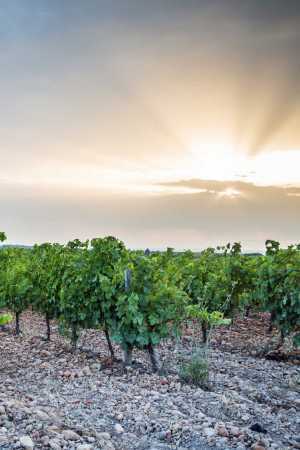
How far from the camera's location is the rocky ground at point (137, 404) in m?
6.14

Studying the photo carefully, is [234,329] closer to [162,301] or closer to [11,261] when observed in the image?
[162,301]

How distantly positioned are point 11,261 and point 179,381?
11361mm

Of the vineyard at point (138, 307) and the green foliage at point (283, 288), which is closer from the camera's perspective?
the vineyard at point (138, 307)

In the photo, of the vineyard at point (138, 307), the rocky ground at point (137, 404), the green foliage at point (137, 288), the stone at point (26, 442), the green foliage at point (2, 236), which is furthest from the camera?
the green foliage at point (2, 236)

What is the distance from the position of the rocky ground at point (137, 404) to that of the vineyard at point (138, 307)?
52mm

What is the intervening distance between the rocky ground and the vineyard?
52 millimetres

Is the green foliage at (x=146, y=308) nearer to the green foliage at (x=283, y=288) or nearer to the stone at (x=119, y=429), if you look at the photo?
the stone at (x=119, y=429)

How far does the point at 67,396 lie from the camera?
8.09 meters

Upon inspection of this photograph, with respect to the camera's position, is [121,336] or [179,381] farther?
[121,336]

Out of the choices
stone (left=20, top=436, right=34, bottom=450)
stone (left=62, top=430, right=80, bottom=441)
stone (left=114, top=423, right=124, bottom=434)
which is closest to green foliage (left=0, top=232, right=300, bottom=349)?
stone (left=114, top=423, right=124, bottom=434)

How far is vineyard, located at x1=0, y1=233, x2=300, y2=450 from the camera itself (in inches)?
364

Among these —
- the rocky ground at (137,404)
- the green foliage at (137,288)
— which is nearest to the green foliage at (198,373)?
the rocky ground at (137,404)

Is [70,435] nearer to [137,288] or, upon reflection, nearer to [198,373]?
[198,373]

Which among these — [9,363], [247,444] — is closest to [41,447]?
[247,444]
